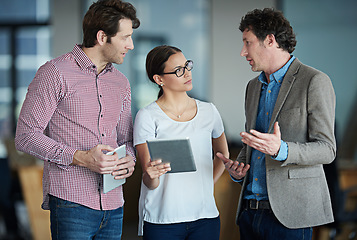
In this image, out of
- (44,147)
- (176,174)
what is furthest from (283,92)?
(44,147)

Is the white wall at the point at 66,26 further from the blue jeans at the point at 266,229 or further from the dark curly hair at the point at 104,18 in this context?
the blue jeans at the point at 266,229

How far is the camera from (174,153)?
165 centimetres

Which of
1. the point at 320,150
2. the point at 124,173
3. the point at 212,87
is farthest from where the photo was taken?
→ the point at 212,87

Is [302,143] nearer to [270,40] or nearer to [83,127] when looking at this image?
[270,40]

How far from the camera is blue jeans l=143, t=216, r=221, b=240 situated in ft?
5.88

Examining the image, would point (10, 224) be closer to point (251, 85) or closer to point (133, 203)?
point (133, 203)

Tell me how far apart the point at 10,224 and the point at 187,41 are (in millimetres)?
3705

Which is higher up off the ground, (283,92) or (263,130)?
(283,92)

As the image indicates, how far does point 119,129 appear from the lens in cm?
189

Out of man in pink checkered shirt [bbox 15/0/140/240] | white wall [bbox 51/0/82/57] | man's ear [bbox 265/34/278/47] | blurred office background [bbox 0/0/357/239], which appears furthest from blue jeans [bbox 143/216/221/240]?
white wall [bbox 51/0/82/57]

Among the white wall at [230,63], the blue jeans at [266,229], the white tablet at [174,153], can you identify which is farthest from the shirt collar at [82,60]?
the white wall at [230,63]

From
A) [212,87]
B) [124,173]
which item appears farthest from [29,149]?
[212,87]

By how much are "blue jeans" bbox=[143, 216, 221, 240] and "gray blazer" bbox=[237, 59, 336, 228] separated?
307 mm

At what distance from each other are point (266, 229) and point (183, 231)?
0.34 metres
